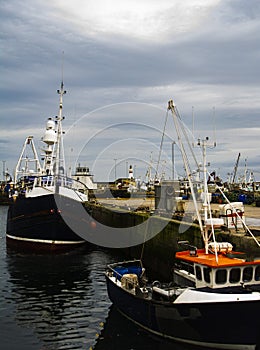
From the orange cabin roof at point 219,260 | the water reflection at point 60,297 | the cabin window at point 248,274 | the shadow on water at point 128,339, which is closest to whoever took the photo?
the orange cabin roof at point 219,260

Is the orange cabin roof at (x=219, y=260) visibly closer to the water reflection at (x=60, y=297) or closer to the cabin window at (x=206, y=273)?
the cabin window at (x=206, y=273)

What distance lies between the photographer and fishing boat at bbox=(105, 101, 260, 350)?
13898 millimetres

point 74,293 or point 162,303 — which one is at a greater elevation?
point 162,303

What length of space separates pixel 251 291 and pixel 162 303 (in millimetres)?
3360

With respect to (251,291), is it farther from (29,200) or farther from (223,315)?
(29,200)

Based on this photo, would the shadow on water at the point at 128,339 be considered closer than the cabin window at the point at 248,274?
No

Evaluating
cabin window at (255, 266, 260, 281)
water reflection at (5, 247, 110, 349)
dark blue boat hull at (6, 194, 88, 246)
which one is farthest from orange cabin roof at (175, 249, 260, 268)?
dark blue boat hull at (6, 194, 88, 246)

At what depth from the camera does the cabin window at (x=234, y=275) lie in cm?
1520

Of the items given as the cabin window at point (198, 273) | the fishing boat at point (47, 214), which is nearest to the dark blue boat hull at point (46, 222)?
the fishing boat at point (47, 214)

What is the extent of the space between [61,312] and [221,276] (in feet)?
30.2

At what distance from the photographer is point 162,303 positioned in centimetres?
1551

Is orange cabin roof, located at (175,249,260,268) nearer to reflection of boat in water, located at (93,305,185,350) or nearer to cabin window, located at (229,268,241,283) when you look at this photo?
cabin window, located at (229,268,241,283)

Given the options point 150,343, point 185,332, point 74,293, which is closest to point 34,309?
point 74,293

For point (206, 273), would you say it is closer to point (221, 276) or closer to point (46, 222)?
point (221, 276)
